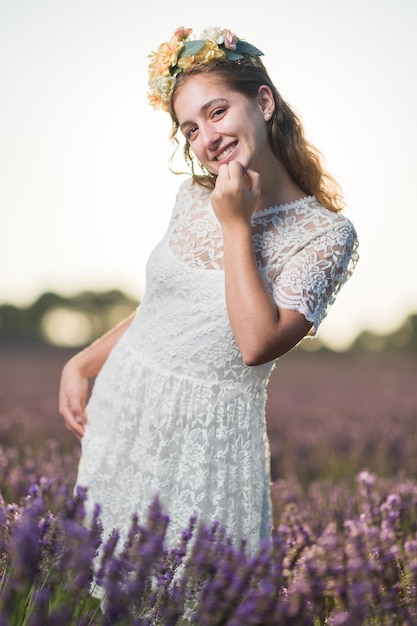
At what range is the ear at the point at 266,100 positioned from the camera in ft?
7.60

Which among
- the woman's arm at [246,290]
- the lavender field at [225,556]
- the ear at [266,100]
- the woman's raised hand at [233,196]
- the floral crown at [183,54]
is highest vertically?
the floral crown at [183,54]

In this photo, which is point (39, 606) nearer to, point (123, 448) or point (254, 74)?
point (123, 448)

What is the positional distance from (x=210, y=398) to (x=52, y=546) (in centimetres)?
72

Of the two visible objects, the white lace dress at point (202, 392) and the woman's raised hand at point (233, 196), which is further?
the white lace dress at point (202, 392)

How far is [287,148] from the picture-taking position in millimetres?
2352

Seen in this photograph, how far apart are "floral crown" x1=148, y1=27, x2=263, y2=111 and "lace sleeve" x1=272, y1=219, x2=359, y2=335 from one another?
0.69 m

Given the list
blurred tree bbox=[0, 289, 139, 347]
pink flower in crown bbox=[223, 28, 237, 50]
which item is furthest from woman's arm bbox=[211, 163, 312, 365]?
blurred tree bbox=[0, 289, 139, 347]

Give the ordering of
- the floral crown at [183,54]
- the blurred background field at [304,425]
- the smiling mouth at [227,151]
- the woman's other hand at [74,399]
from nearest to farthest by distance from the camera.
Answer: the smiling mouth at [227,151] → the floral crown at [183,54] → the woman's other hand at [74,399] → the blurred background field at [304,425]

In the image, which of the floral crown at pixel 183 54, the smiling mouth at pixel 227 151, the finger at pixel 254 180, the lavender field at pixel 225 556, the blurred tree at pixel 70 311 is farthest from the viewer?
the blurred tree at pixel 70 311

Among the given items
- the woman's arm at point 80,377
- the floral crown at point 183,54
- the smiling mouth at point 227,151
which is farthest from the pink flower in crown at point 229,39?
the woman's arm at point 80,377

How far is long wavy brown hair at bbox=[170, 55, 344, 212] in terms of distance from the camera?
2283 millimetres

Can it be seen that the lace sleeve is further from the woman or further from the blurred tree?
the blurred tree

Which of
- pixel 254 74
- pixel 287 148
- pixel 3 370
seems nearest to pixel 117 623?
pixel 287 148

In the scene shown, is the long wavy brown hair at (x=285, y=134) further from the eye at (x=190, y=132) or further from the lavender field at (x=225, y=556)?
the lavender field at (x=225, y=556)
